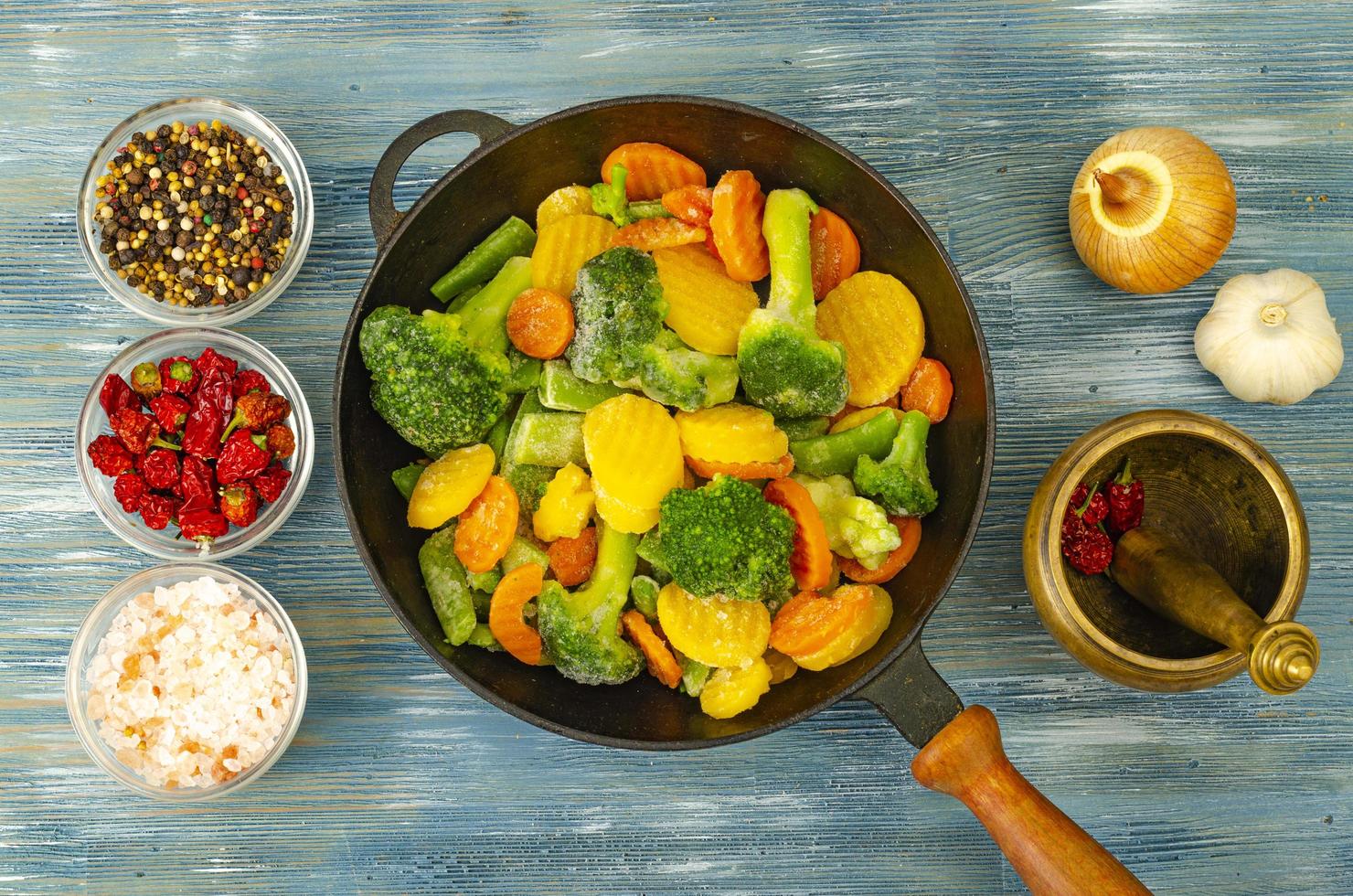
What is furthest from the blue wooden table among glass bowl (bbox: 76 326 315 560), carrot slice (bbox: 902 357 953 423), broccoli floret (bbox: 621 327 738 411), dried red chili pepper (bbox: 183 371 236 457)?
broccoli floret (bbox: 621 327 738 411)

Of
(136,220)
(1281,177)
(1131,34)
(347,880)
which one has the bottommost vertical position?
(347,880)

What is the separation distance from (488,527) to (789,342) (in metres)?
0.65

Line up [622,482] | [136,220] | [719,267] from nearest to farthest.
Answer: [622,482], [719,267], [136,220]

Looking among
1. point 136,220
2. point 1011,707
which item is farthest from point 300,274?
point 1011,707

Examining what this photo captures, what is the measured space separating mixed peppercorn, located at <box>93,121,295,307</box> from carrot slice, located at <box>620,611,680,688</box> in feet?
3.45

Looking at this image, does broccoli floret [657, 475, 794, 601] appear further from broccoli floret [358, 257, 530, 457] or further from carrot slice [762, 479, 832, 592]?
broccoli floret [358, 257, 530, 457]

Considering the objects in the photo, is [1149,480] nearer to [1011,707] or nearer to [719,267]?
[1011,707]

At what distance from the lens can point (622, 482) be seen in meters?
1.72

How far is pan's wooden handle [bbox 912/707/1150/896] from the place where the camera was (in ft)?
5.12

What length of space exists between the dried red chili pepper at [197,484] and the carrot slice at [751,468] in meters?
0.99

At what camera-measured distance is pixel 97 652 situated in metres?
2.01

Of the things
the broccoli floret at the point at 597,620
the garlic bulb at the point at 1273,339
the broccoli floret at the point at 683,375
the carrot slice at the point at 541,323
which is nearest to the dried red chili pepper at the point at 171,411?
the carrot slice at the point at 541,323

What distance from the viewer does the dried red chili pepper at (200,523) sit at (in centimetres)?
193

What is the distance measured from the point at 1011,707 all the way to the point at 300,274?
1.81 m
